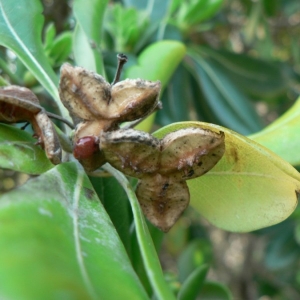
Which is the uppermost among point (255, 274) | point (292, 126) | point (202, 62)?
point (292, 126)

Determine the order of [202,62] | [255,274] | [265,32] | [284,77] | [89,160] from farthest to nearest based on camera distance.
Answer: [255,274] < [265,32] < [284,77] < [202,62] < [89,160]

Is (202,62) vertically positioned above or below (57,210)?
below

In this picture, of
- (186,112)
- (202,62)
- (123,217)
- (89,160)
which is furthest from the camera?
(202,62)

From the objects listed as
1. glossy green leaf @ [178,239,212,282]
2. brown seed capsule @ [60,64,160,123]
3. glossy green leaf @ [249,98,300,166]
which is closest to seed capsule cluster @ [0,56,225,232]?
brown seed capsule @ [60,64,160,123]

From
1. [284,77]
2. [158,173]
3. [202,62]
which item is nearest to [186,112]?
[202,62]

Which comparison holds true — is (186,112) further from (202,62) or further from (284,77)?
(284,77)

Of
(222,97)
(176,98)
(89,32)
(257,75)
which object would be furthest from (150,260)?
(257,75)

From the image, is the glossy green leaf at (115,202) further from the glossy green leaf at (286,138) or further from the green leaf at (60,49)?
the green leaf at (60,49)

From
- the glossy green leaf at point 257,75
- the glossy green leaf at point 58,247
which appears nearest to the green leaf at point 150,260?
the glossy green leaf at point 58,247
